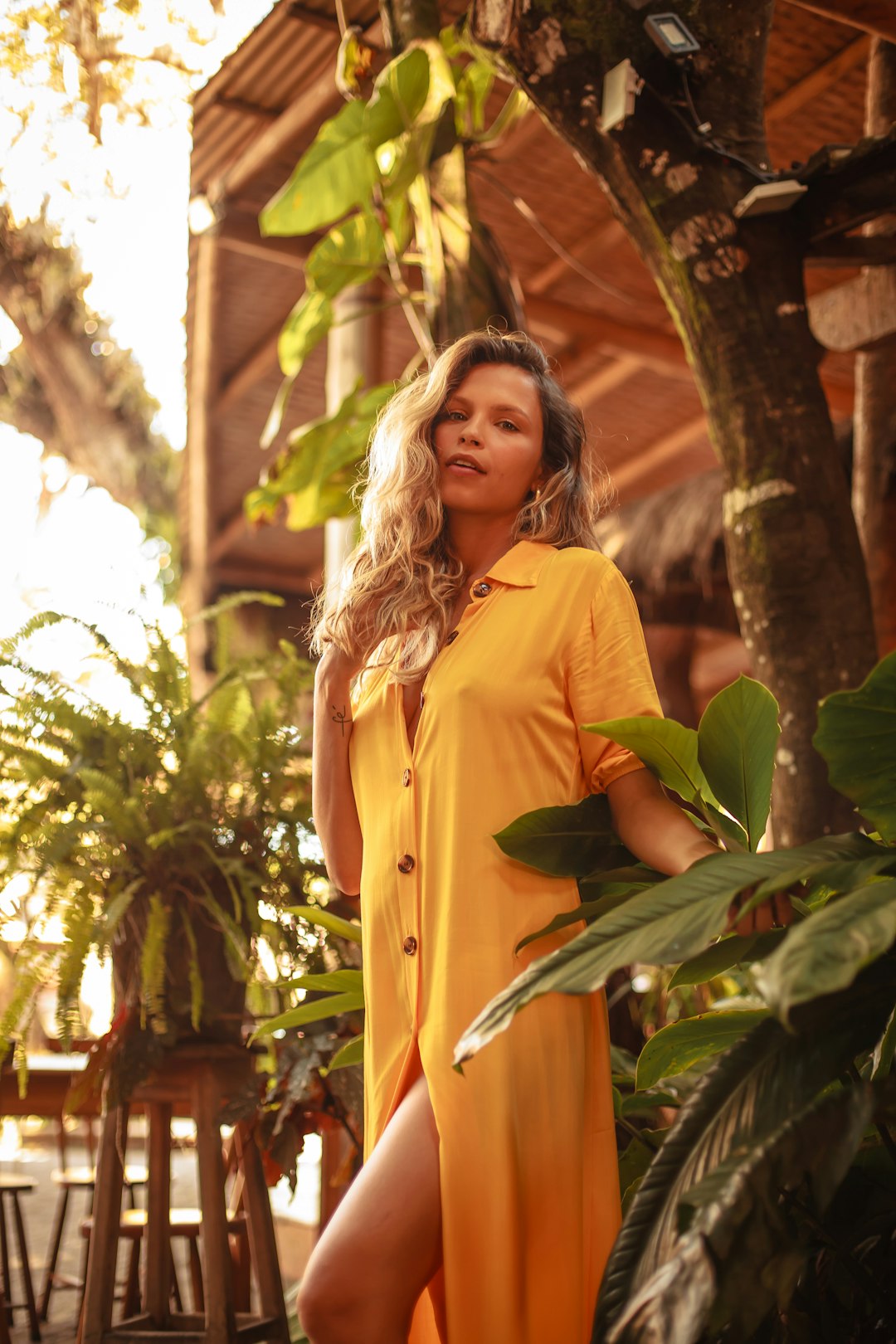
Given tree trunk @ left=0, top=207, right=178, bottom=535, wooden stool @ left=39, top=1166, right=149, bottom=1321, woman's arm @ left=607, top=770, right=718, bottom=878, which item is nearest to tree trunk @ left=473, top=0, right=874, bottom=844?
woman's arm @ left=607, top=770, right=718, bottom=878

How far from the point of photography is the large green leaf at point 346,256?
333 centimetres

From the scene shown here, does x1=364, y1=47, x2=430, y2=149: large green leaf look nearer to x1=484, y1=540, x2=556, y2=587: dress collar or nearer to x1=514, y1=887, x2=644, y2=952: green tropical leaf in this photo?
x1=484, y1=540, x2=556, y2=587: dress collar

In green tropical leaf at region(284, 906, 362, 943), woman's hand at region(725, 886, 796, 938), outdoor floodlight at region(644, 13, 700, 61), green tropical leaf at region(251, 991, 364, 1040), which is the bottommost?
green tropical leaf at region(251, 991, 364, 1040)

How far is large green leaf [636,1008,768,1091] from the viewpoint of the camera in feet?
4.57

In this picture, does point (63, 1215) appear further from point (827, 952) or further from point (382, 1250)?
point (827, 952)

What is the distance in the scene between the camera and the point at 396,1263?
117 centimetres

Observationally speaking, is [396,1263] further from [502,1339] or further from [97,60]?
[97,60]

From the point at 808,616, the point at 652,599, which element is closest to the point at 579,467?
the point at 808,616

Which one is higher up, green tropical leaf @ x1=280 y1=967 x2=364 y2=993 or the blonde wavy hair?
the blonde wavy hair

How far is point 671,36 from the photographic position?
2.04 m

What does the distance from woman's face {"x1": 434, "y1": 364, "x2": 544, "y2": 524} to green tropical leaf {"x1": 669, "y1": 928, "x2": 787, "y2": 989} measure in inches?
24.4

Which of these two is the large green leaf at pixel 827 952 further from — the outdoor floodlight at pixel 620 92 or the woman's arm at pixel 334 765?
the outdoor floodlight at pixel 620 92

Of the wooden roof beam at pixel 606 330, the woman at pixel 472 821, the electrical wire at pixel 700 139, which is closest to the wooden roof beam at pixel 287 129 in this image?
the wooden roof beam at pixel 606 330

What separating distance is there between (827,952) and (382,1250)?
561 millimetres
